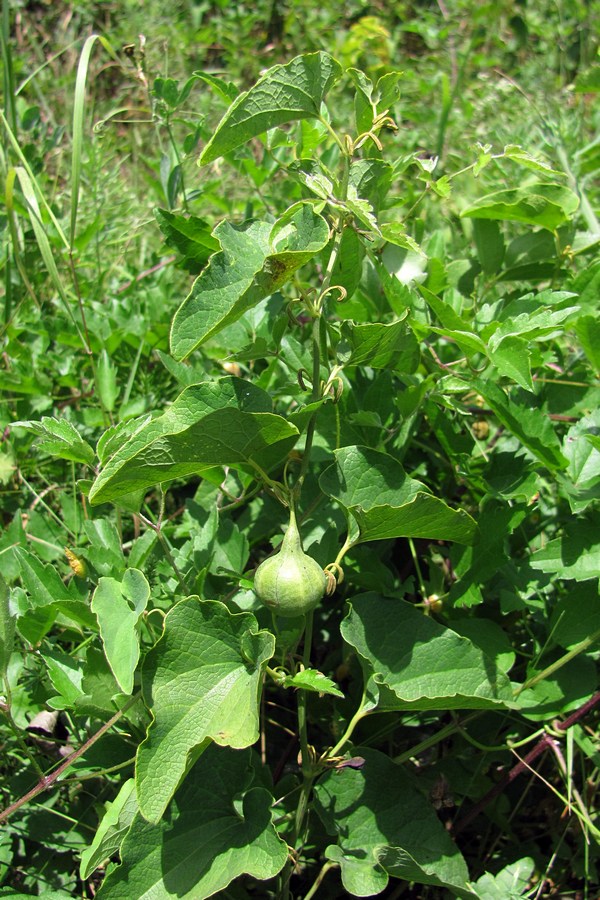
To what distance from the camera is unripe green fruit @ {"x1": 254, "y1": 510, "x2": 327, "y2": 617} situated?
965mm

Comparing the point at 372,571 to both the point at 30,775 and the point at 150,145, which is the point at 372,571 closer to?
the point at 30,775

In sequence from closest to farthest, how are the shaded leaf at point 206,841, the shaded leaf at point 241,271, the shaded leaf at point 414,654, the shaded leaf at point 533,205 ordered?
the shaded leaf at point 241,271 → the shaded leaf at point 206,841 → the shaded leaf at point 414,654 → the shaded leaf at point 533,205

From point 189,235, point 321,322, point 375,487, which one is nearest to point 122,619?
point 375,487

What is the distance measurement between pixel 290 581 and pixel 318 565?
0.24 ft

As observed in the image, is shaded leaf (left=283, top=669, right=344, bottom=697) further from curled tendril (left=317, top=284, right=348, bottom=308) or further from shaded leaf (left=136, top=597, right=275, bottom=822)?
curled tendril (left=317, top=284, right=348, bottom=308)

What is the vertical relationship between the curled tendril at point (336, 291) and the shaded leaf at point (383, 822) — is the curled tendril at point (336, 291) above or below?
above

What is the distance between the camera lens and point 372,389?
1.39 m

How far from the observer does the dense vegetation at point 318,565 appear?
3.29 ft

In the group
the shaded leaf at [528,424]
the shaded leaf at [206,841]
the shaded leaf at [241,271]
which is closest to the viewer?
the shaded leaf at [241,271]

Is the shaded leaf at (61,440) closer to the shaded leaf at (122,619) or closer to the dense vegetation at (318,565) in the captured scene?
the dense vegetation at (318,565)

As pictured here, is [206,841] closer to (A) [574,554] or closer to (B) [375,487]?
(B) [375,487]

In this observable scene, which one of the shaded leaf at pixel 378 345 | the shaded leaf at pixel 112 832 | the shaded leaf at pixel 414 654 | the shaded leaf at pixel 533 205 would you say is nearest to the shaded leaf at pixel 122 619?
the shaded leaf at pixel 112 832

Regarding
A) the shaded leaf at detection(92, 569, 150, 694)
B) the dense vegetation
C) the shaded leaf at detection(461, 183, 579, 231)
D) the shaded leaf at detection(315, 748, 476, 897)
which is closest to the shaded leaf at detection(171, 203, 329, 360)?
the dense vegetation

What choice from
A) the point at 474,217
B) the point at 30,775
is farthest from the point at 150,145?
the point at 30,775
